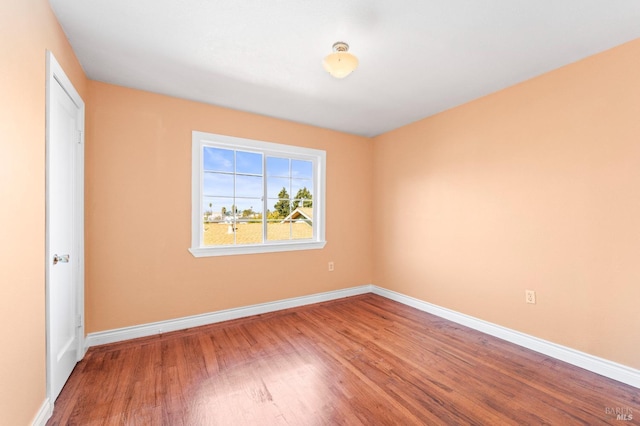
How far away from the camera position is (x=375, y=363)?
7.19 feet

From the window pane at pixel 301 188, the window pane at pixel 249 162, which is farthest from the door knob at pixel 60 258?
the window pane at pixel 301 188

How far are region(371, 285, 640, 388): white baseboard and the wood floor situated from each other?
0.07m

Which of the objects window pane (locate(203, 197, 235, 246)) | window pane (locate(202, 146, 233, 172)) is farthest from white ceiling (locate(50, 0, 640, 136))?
window pane (locate(203, 197, 235, 246))

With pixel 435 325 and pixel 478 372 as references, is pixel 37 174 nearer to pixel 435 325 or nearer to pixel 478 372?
pixel 478 372

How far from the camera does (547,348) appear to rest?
2301mm

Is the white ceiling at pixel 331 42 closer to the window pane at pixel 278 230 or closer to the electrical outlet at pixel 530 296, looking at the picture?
Answer: the window pane at pixel 278 230

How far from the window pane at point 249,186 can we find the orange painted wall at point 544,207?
2.12 m

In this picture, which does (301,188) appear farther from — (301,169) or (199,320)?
(199,320)

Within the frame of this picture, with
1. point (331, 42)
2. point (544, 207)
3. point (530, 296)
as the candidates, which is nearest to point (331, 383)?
point (530, 296)

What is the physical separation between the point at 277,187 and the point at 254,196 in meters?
0.35

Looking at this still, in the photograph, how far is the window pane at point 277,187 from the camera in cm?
345

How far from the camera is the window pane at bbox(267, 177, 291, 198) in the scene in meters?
3.45

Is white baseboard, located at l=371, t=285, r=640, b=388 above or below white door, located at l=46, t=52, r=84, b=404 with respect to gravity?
below

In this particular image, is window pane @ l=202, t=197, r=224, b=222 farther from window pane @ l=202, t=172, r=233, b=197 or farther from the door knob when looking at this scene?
the door knob
